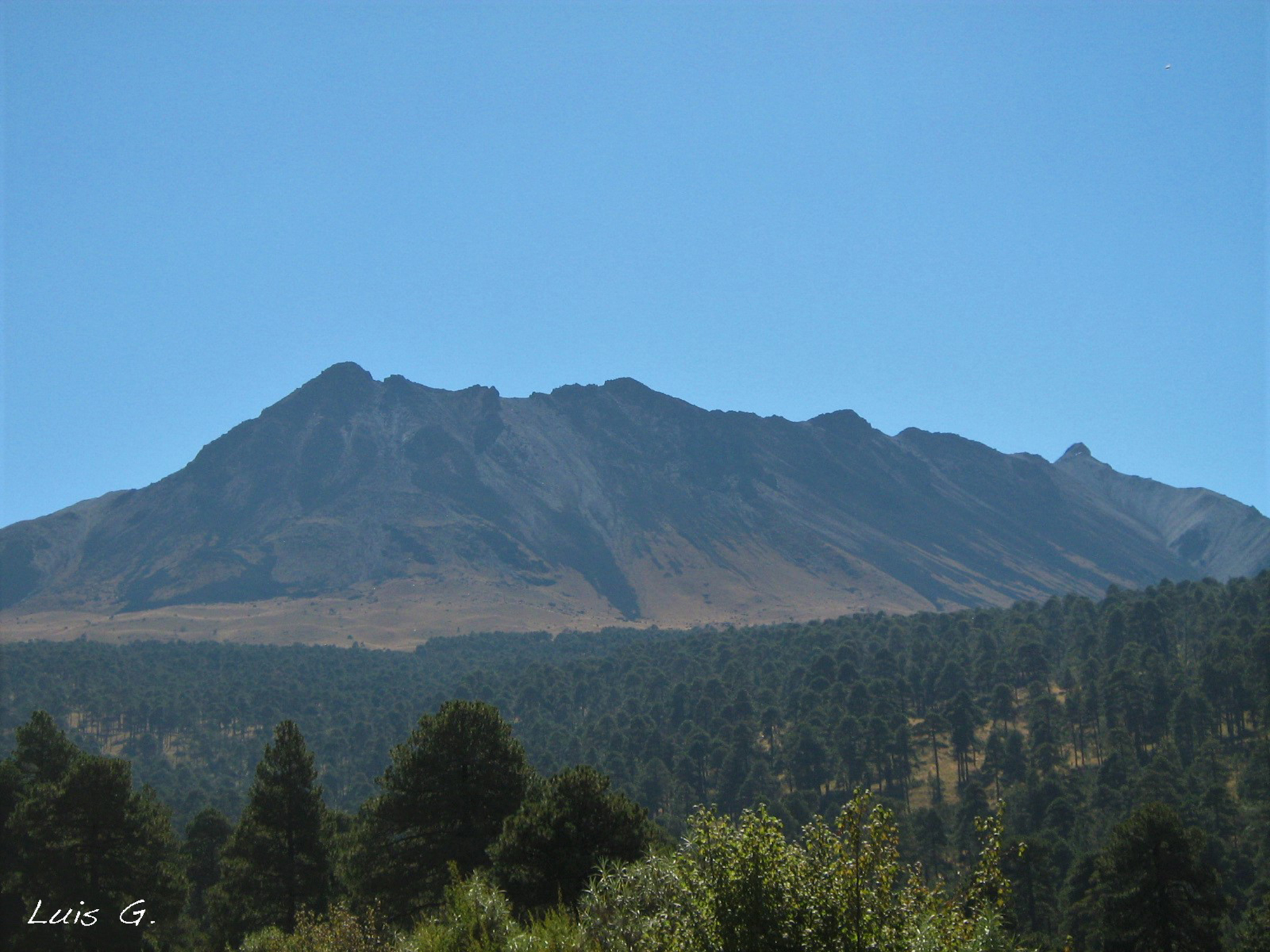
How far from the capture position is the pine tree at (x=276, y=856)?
34.4 m

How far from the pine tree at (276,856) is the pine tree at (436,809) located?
3219 mm

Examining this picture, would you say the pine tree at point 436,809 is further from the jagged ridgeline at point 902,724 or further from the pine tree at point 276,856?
the jagged ridgeline at point 902,724

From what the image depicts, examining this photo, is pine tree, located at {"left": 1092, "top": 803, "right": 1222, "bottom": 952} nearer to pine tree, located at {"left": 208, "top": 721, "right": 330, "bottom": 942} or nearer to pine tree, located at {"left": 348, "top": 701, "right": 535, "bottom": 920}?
pine tree, located at {"left": 348, "top": 701, "right": 535, "bottom": 920}

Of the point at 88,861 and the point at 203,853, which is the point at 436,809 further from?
the point at 203,853

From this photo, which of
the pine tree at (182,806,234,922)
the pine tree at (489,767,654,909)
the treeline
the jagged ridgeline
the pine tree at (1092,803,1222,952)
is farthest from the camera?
the jagged ridgeline

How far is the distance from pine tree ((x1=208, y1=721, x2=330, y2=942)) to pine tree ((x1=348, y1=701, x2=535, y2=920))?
10.6 feet

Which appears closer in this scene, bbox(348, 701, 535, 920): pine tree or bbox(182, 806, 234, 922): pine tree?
bbox(348, 701, 535, 920): pine tree

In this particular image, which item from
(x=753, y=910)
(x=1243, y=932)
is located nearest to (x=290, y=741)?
(x=753, y=910)

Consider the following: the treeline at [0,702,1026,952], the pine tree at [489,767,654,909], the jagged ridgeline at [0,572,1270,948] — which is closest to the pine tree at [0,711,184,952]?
the treeline at [0,702,1026,952]

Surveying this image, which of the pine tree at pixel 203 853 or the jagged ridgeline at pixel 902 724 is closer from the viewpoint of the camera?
the pine tree at pixel 203 853

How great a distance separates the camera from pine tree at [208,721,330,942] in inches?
1355

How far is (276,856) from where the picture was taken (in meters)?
34.7

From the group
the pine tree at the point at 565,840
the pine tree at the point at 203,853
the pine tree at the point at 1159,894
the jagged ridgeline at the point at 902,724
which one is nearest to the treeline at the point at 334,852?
the pine tree at the point at 565,840

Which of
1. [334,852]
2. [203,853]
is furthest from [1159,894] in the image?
[203,853]
